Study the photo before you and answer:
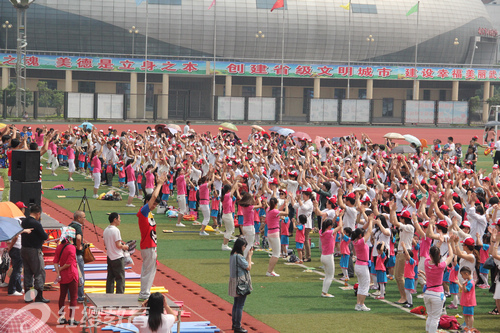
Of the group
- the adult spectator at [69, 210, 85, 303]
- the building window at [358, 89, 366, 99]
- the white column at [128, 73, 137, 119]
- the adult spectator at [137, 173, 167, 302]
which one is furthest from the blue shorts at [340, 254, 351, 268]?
the building window at [358, 89, 366, 99]

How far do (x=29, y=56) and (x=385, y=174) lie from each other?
Answer: 63.3 m

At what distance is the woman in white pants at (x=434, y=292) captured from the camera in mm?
12059

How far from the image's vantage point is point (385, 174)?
79.6 feet

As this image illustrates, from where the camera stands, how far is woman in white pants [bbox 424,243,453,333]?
39.6 feet

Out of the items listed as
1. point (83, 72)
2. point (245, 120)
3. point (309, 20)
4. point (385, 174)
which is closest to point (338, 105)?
point (245, 120)

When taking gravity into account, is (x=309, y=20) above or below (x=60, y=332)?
above

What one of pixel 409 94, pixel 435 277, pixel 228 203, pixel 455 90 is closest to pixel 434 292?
pixel 435 277

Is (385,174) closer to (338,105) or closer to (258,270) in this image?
(258,270)

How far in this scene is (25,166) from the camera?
1555 cm

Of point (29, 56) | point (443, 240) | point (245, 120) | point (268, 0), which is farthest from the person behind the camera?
point (268, 0)

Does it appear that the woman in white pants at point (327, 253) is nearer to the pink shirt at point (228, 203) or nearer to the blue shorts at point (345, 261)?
the blue shorts at point (345, 261)

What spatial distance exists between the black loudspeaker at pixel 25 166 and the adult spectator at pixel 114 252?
10.9 feet

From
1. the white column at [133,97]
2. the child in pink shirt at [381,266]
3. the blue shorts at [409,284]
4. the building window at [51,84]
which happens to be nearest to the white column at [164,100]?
the white column at [133,97]

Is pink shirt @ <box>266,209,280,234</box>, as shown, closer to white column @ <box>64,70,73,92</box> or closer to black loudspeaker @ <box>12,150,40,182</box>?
black loudspeaker @ <box>12,150,40,182</box>
